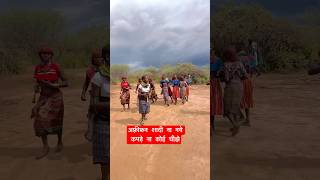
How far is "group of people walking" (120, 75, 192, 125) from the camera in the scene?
581cm

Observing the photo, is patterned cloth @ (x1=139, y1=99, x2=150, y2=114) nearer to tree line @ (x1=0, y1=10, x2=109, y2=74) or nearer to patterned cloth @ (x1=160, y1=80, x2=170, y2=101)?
patterned cloth @ (x1=160, y1=80, x2=170, y2=101)

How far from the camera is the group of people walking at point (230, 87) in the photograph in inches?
207

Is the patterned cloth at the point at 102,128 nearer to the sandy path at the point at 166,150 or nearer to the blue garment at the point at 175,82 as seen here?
the sandy path at the point at 166,150

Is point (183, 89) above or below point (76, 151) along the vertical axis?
above

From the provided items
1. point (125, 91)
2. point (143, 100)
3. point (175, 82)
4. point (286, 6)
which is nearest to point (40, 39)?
point (125, 91)

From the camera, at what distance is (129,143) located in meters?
5.11

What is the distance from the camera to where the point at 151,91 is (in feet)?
20.7

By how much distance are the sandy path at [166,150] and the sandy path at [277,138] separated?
0.73 feet

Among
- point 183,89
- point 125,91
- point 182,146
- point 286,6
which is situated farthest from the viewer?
point 183,89

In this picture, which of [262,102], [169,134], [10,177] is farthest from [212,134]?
[10,177]

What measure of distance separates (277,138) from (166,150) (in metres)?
1.10

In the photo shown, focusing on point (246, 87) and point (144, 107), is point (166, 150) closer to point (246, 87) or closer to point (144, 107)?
point (144, 107)

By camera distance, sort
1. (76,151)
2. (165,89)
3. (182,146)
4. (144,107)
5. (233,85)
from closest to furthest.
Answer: (76,151)
(182,146)
(233,85)
(144,107)
(165,89)

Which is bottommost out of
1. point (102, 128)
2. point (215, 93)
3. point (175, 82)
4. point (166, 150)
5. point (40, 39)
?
point (166, 150)
